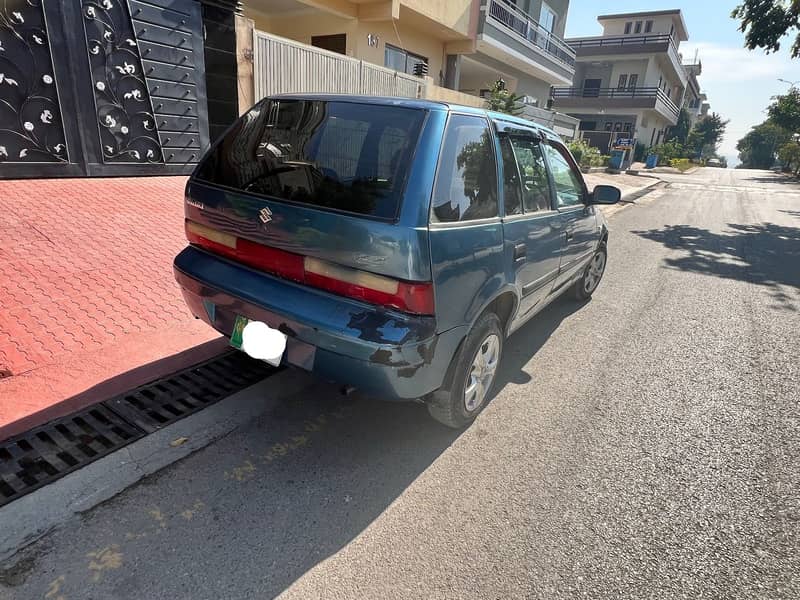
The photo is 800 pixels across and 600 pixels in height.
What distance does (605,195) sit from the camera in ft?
14.0

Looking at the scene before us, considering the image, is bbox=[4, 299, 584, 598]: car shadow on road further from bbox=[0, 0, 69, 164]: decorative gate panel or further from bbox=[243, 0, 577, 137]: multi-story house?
bbox=[243, 0, 577, 137]: multi-story house

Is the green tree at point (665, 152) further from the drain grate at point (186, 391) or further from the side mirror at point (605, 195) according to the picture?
the drain grate at point (186, 391)

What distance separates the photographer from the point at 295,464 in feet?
8.22

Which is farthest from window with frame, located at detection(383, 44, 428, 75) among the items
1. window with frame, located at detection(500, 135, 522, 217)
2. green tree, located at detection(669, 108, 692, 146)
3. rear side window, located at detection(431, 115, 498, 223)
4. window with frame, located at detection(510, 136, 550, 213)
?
green tree, located at detection(669, 108, 692, 146)

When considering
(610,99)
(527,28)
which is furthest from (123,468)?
(610,99)

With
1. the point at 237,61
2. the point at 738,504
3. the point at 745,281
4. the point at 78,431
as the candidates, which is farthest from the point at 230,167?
the point at 745,281

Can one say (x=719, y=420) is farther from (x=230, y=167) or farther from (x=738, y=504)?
(x=230, y=167)

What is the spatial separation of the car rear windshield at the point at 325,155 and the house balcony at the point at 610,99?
37.9 metres

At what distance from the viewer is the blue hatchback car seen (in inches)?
86.0

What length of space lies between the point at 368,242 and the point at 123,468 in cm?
167

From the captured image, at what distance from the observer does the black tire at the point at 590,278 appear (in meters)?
5.14

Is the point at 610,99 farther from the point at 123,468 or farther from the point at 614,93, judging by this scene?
the point at 123,468

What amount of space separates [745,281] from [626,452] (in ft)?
17.3

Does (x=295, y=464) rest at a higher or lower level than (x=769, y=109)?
lower
